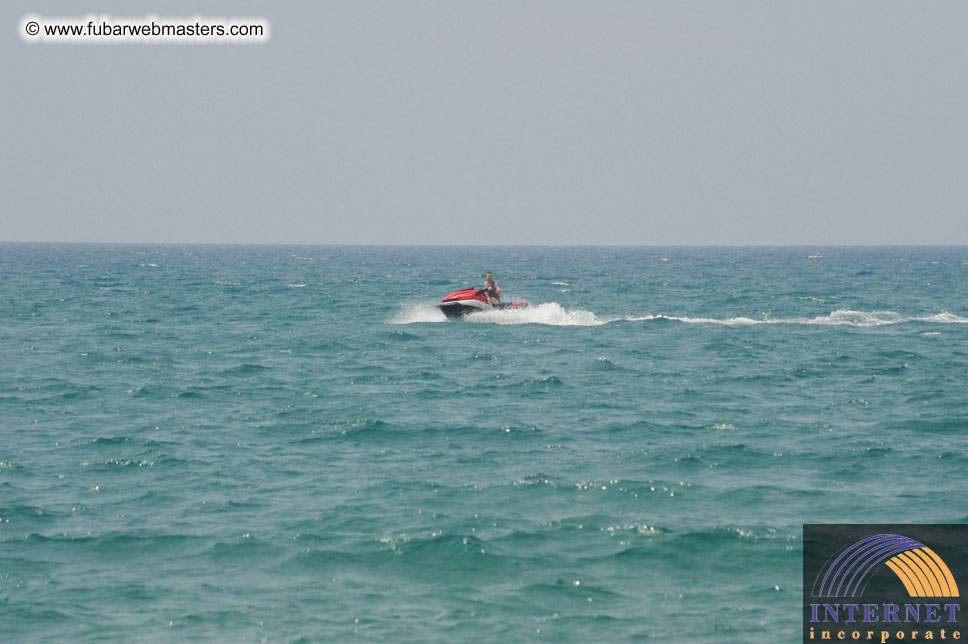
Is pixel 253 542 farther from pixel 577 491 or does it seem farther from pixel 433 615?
pixel 577 491

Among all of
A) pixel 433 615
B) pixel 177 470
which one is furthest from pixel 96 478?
pixel 433 615

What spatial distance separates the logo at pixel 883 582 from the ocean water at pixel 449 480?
45 centimetres

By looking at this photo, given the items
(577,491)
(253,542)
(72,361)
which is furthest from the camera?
(72,361)

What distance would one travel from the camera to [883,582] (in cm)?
1342

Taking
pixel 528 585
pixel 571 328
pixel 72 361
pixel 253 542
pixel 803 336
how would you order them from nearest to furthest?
pixel 528 585
pixel 253 542
pixel 72 361
pixel 803 336
pixel 571 328

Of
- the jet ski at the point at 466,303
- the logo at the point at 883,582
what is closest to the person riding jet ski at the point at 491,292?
the jet ski at the point at 466,303

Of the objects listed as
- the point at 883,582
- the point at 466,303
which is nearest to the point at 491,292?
the point at 466,303

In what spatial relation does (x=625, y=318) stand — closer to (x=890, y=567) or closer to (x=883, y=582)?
(x=890, y=567)

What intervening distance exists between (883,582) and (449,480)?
7.77 metres

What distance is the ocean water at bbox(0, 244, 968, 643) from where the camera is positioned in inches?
494

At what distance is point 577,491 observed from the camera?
1711cm

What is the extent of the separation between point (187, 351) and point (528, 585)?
2590 centimetres

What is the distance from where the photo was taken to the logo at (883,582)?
12195 millimetres

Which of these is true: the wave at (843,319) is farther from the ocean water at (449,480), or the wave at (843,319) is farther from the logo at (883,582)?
the logo at (883,582)
